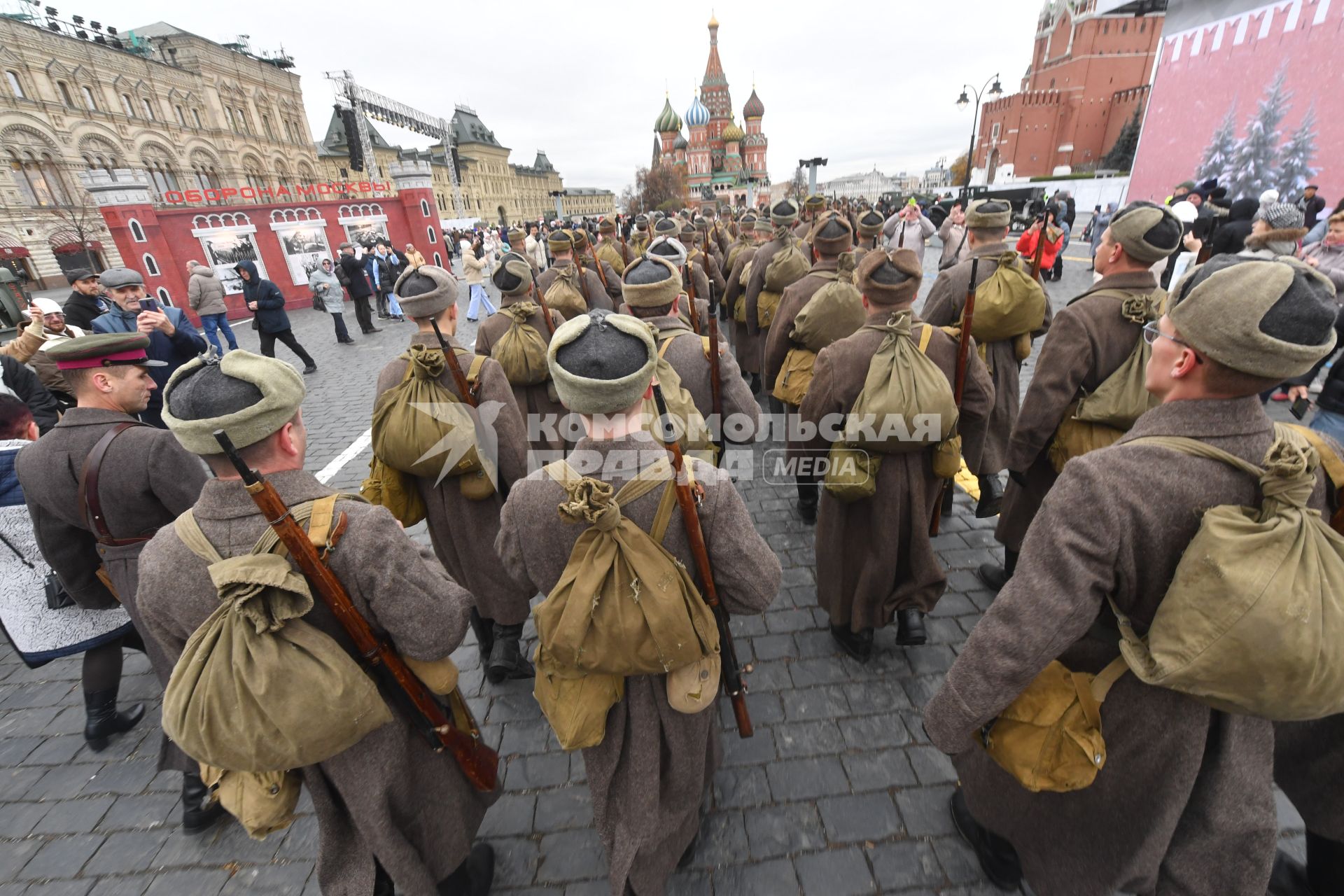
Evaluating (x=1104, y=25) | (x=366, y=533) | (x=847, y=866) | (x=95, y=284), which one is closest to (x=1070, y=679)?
(x=847, y=866)

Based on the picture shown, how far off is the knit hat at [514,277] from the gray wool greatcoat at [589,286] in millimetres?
1899

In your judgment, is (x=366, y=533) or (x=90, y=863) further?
(x=90, y=863)

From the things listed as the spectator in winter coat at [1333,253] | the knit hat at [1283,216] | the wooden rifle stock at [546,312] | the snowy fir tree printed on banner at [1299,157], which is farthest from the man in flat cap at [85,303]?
the snowy fir tree printed on banner at [1299,157]

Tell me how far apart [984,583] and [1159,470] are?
276 cm

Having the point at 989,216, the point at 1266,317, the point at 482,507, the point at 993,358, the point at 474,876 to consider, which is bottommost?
the point at 474,876

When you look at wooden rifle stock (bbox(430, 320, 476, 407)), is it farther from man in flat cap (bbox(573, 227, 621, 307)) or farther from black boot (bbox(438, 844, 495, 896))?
man in flat cap (bbox(573, 227, 621, 307))

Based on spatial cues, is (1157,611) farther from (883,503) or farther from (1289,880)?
(1289,880)

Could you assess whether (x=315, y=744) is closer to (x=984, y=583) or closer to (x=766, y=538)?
(x=766, y=538)

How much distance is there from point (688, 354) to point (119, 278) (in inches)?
249

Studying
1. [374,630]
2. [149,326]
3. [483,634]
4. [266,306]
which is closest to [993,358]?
[483,634]

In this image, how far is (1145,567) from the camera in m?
1.48

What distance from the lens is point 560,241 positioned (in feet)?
22.6

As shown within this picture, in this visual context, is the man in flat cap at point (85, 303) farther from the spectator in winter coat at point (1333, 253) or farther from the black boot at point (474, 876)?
the spectator in winter coat at point (1333, 253)

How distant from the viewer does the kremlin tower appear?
6825cm
